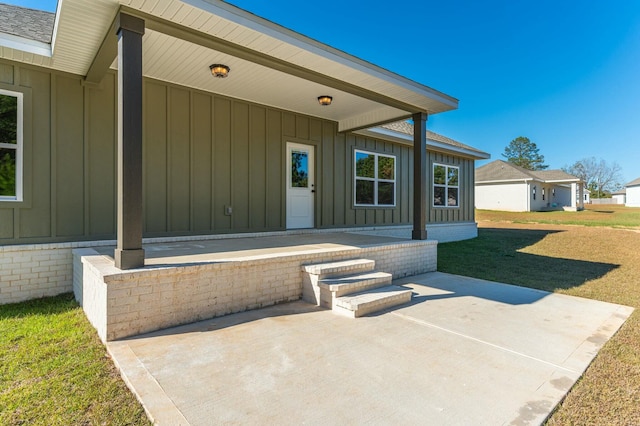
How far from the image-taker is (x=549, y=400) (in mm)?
2094

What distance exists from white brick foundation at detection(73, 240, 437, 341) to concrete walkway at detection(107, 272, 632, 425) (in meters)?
0.16

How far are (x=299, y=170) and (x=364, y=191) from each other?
2.15 metres

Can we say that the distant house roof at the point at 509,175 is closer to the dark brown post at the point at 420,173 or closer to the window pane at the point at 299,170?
the dark brown post at the point at 420,173

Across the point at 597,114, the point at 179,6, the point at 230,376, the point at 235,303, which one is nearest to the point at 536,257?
the point at 235,303

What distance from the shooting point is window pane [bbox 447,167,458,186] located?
37.1 feet

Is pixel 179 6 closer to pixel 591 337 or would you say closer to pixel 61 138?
pixel 61 138

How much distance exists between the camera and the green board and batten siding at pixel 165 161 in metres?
4.48

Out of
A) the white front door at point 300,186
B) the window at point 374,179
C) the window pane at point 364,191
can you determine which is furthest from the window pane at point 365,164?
the white front door at point 300,186

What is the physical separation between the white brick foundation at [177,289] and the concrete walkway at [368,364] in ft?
0.51

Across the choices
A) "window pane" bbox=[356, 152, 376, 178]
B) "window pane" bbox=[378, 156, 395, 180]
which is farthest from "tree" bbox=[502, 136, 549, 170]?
"window pane" bbox=[356, 152, 376, 178]

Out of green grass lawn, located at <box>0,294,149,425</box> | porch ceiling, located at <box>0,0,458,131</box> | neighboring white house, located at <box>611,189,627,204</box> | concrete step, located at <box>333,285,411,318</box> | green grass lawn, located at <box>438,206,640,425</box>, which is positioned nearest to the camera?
green grass lawn, located at <box>0,294,149,425</box>

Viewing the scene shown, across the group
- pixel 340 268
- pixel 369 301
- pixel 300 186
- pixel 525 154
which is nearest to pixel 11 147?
pixel 340 268

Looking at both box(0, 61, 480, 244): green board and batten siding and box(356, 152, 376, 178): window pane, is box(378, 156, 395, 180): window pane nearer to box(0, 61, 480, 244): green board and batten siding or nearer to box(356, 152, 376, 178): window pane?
box(356, 152, 376, 178): window pane

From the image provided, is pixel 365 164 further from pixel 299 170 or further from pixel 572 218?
pixel 572 218
